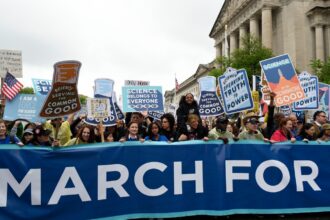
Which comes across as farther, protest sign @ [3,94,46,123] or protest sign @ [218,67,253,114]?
protest sign @ [3,94,46,123]

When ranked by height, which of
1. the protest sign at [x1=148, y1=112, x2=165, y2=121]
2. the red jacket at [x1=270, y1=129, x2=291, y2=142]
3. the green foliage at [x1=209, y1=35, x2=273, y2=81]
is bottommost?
the red jacket at [x1=270, y1=129, x2=291, y2=142]

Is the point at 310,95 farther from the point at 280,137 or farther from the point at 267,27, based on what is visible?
the point at 267,27

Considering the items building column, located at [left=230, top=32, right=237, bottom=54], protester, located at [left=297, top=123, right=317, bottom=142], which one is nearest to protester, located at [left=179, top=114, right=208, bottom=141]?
protester, located at [left=297, top=123, right=317, bottom=142]

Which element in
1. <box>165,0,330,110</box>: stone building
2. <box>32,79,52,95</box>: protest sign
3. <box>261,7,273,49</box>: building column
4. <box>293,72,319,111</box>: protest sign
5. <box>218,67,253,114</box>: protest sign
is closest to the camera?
<box>218,67,253,114</box>: protest sign

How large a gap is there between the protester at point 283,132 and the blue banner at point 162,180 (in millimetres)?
537

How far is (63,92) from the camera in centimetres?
612

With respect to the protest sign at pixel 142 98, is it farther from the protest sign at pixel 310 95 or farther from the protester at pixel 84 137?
the protester at pixel 84 137

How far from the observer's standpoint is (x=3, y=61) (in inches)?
437

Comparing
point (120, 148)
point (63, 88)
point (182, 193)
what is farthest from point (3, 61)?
point (182, 193)

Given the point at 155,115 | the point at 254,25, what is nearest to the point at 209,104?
the point at 155,115

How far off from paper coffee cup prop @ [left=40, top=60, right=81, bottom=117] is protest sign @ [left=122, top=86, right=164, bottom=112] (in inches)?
226

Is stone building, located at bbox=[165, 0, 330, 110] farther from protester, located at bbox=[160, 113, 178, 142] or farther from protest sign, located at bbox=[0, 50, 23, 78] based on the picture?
protester, located at bbox=[160, 113, 178, 142]

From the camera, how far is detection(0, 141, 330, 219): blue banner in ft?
18.6

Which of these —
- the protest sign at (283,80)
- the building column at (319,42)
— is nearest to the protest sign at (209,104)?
the protest sign at (283,80)
